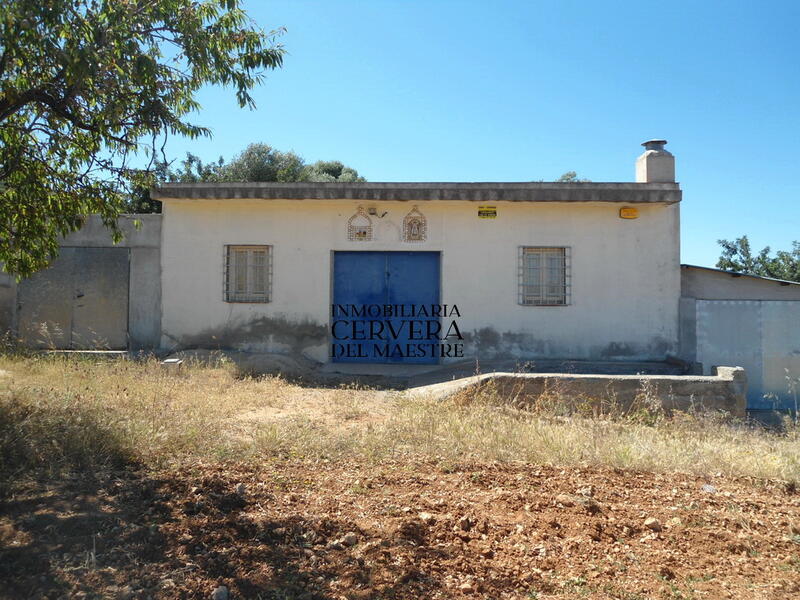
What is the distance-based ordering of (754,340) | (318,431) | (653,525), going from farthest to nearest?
1. (754,340)
2. (318,431)
3. (653,525)

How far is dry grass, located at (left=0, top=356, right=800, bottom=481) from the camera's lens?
4.45 m

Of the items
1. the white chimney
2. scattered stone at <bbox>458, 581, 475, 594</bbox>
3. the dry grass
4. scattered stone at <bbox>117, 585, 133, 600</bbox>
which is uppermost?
the white chimney

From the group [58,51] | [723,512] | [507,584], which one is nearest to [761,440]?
[723,512]

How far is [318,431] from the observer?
5520 mm

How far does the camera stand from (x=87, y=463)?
408cm

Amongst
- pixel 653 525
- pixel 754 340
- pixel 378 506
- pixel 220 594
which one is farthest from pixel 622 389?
pixel 220 594

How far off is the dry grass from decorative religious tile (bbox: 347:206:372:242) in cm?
376

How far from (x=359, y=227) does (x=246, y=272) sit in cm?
220

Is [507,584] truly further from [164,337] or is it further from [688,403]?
[164,337]

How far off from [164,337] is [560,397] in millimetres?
7124

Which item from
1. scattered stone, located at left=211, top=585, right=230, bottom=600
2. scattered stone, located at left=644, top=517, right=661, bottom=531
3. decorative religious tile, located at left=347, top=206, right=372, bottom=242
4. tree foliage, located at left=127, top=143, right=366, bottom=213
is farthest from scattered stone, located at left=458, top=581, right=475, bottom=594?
tree foliage, located at left=127, top=143, right=366, bottom=213

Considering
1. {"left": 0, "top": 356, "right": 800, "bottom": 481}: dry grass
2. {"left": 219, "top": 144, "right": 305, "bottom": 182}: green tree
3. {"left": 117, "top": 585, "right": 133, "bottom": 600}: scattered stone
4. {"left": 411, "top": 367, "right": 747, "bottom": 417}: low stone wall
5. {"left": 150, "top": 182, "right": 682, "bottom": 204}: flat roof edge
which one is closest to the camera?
{"left": 117, "top": 585, "right": 133, "bottom": 600}: scattered stone

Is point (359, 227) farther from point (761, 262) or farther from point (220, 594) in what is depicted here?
A: point (761, 262)

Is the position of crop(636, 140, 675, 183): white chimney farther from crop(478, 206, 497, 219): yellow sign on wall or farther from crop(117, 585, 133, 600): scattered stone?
crop(117, 585, 133, 600): scattered stone
